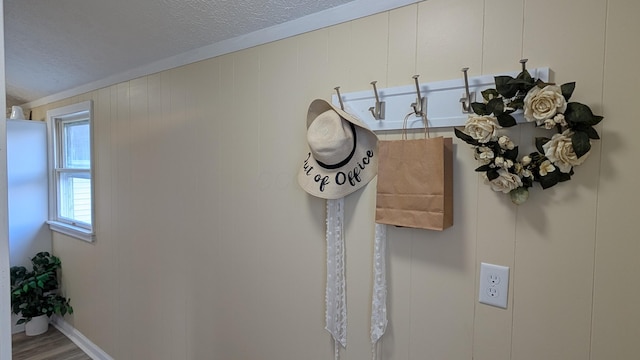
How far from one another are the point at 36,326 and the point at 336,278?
3409 mm

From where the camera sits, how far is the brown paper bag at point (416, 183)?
3.32 feet

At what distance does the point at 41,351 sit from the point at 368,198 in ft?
10.9

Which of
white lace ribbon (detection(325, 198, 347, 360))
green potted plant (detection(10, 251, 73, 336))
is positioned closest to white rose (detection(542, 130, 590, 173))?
white lace ribbon (detection(325, 198, 347, 360))

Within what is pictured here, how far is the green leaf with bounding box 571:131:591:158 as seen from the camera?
0.82m

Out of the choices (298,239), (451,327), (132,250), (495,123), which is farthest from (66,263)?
(495,123)

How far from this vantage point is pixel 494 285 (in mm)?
1002

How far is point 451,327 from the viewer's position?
1083mm

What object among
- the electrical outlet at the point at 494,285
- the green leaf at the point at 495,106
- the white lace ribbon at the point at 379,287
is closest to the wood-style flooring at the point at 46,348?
the white lace ribbon at the point at 379,287

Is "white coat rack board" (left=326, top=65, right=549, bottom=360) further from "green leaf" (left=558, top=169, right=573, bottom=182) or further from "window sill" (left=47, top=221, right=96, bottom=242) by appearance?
"window sill" (left=47, top=221, right=96, bottom=242)

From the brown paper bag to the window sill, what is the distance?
2590mm

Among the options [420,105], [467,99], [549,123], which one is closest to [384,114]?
[420,105]

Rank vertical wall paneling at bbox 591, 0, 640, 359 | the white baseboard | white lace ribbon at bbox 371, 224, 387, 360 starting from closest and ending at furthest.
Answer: vertical wall paneling at bbox 591, 0, 640, 359
white lace ribbon at bbox 371, 224, 387, 360
the white baseboard

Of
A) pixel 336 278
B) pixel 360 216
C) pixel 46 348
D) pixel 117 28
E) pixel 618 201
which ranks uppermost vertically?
pixel 117 28

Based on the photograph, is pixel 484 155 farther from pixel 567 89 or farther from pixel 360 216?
pixel 360 216
